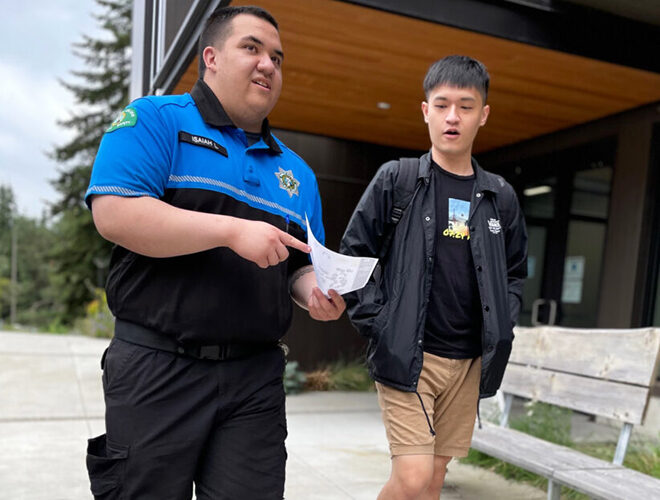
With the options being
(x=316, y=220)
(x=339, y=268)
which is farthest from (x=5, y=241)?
(x=339, y=268)

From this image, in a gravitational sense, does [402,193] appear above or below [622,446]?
above

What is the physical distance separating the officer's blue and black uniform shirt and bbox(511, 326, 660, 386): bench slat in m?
2.46

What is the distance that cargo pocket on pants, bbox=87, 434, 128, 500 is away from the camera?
1447mm

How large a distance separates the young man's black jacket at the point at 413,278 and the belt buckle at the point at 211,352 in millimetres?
824

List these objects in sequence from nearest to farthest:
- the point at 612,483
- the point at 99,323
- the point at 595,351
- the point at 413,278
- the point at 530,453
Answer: the point at 413,278 < the point at 612,483 < the point at 530,453 < the point at 595,351 < the point at 99,323

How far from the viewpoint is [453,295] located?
231cm

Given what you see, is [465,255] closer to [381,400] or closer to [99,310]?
[381,400]

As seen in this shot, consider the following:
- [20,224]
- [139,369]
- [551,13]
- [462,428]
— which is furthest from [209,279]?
[20,224]

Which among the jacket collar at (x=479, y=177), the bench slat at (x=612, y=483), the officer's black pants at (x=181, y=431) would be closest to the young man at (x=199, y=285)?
the officer's black pants at (x=181, y=431)

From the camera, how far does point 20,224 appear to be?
222 ft

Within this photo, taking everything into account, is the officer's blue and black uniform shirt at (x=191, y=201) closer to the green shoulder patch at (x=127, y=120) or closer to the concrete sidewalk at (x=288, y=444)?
the green shoulder patch at (x=127, y=120)

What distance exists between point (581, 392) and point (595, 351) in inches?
10.6

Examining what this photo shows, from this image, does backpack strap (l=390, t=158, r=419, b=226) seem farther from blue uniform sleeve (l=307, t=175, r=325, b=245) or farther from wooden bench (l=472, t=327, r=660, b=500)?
wooden bench (l=472, t=327, r=660, b=500)

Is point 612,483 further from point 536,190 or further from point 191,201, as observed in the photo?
point 536,190
